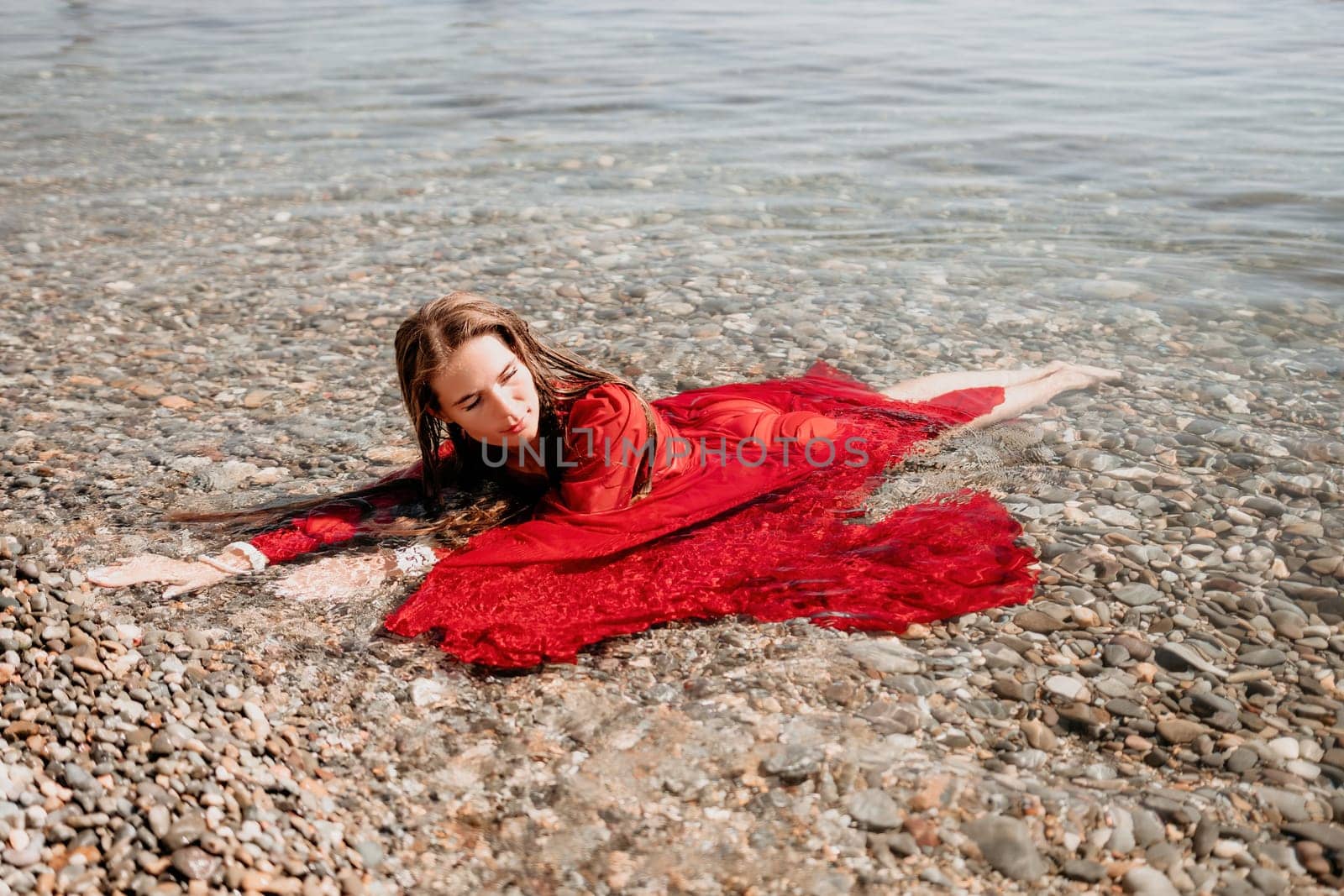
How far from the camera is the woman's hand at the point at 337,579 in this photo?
569 centimetres

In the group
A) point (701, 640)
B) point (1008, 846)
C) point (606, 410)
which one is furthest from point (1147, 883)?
point (606, 410)

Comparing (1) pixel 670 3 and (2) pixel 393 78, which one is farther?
(1) pixel 670 3

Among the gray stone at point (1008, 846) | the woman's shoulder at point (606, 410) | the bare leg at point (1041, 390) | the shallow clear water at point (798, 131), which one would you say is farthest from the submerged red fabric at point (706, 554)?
the shallow clear water at point (798, 131)

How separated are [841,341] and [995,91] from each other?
10.2 metres

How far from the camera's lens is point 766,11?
2747 cm

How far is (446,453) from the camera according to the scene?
21.5 feet

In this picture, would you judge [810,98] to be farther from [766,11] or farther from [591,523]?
[591,523]

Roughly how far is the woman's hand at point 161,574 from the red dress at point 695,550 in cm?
33

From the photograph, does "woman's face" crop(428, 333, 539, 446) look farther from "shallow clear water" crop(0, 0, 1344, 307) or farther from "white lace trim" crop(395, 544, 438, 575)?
"shallow clear water" crop(0, 0, 1344, 307)

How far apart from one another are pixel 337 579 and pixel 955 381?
411 cm

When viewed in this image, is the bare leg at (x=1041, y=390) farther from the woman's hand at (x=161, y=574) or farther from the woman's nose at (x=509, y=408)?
the woman's hand at (x=161, y=574)

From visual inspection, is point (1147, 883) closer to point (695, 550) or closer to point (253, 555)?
point (695, 550)

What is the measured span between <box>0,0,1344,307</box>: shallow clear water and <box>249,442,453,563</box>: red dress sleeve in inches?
214

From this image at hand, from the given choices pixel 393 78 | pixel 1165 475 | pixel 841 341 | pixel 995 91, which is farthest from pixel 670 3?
pixel 1165 475
